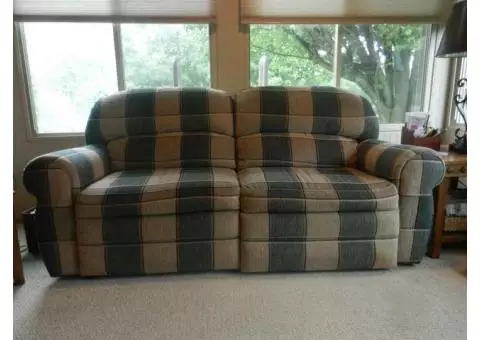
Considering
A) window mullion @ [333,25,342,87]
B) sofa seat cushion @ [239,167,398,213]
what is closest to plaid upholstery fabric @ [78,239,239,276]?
sofa seat cushion @ [239,167,398,213]

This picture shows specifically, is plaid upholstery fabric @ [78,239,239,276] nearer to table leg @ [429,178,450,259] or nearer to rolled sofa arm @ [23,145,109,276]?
rolled sofa arm @ [23,145,109,276]

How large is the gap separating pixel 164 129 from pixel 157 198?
658 millimetres

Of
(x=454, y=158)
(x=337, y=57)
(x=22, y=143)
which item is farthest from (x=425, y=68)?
(x=22, y=143)

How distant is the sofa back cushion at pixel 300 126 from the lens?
208 cm

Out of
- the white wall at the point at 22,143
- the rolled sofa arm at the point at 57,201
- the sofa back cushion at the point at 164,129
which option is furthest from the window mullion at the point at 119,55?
the rolled sofa arm at the point at 57,201

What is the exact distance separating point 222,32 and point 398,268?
6.41 feet

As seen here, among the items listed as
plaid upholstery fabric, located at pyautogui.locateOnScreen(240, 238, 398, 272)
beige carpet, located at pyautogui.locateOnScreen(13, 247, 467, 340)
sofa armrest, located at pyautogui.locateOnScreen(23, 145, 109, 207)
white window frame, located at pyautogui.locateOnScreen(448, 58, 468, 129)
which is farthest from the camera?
white window frame, located at pyautogui.locateOnScreen(448, 58, 468, 129)

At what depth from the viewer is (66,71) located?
2486 mm

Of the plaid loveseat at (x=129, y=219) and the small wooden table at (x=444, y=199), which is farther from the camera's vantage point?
the small wooden table at (x=444, y=199)

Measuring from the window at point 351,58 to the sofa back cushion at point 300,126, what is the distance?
444 millimetres

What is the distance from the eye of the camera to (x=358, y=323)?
4.32ft

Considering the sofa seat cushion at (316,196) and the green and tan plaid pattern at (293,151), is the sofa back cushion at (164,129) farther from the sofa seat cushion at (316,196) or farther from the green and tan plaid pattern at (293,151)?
the sofa seat cushion at (316,196)

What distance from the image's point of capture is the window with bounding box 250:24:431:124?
2.53 meters

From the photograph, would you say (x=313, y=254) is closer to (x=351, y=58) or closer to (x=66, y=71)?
(x=351, y=58)
